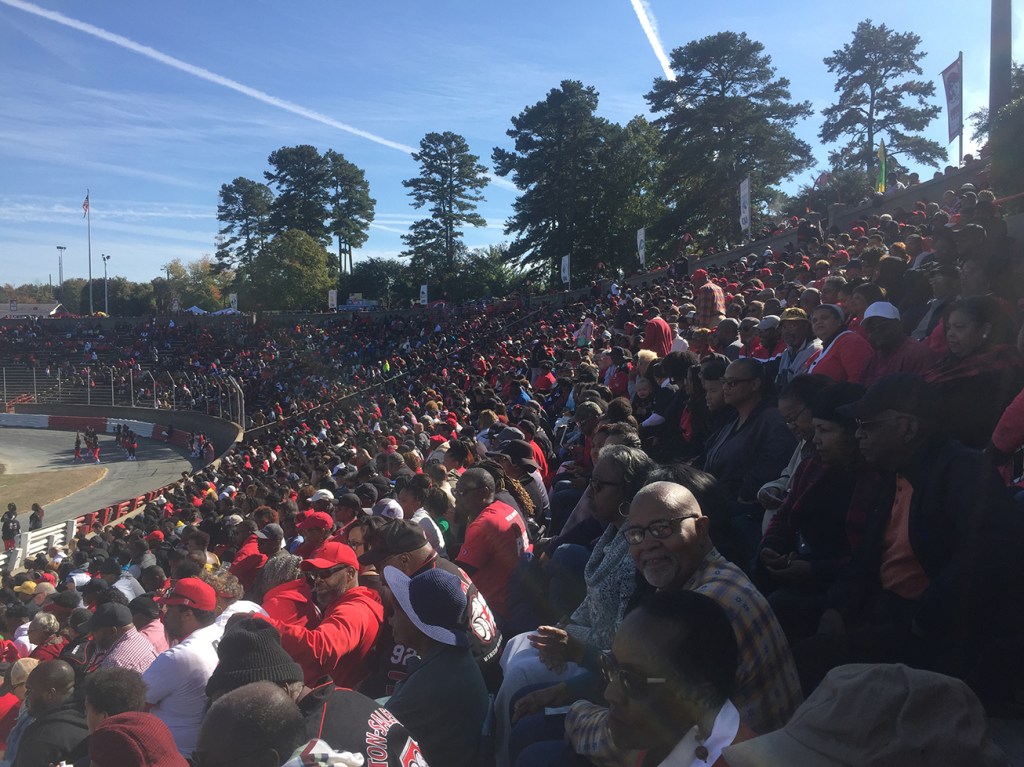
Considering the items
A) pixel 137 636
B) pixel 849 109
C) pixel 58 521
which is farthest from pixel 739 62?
pixel 137 636

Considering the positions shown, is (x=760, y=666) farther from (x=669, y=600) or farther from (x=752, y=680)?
(x=669, y=600)

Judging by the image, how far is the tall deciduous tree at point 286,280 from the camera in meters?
62.9

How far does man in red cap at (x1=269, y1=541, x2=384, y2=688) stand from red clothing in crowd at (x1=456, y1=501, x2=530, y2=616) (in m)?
0.60

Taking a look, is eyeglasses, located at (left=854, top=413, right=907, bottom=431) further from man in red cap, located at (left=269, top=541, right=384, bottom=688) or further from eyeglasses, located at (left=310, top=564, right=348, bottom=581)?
eyeglasses, located at (left=310, top=564, right=348, bottom=581)

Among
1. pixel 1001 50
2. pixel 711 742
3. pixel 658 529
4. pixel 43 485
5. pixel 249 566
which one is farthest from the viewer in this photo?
pixel 43 485

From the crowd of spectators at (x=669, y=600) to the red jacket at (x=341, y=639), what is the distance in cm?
1

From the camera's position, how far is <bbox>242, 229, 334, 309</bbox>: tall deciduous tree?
206 feet

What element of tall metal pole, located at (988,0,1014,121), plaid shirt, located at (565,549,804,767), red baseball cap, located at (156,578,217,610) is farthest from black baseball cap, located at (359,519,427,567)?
tall metal pole, located at (988,0,1014,121)

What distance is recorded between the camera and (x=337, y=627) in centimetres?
404

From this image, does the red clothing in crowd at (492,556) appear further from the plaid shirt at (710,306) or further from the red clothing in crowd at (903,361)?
the plaid shirt at (710,306)

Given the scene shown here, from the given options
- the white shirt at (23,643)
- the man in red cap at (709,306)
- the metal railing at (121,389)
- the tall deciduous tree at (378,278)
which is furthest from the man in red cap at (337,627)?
the tall deciduous tree at (378,278)

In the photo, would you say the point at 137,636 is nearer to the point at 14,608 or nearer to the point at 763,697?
the point at 763,697

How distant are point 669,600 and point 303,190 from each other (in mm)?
80110

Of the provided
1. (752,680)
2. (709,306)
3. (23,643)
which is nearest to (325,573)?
(752,680)
